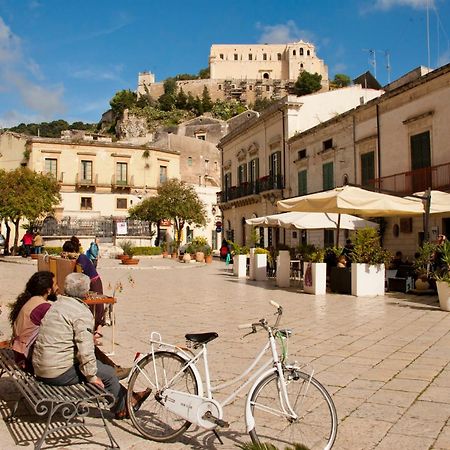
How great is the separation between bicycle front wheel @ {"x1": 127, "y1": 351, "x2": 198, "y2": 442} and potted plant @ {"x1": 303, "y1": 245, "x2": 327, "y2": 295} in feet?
29.9

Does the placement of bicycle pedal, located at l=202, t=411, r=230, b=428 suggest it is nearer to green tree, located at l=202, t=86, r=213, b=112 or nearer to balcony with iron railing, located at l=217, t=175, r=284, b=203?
balcony with iron railing, located at l=217, t=175, r=284, b=203

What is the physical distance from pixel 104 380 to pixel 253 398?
47.3 inches

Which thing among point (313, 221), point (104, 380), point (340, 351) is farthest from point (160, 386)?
point (313, 221)

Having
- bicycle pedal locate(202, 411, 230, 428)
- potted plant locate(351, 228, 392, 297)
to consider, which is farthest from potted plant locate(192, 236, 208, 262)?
bicycle pedal locate(202, 411, 230, 428)

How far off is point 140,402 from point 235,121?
62.8 m

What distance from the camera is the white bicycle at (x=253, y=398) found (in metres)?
3.37

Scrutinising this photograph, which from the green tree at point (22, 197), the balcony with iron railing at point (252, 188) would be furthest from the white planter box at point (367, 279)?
the green tree at point (22, 197)

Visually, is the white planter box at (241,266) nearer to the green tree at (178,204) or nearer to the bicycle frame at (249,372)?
the bicycle frame at (249,372)

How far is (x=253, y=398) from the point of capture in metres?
3.36

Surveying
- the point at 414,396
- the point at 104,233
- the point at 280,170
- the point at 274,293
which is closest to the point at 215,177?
the point at 104,233

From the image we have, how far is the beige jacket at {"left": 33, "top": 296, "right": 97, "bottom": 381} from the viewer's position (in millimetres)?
3656

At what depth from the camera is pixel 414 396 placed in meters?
4.56

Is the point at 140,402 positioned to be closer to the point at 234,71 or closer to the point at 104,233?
the point at 104,233

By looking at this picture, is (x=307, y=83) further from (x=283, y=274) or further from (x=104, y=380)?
(x=104, y=380)
